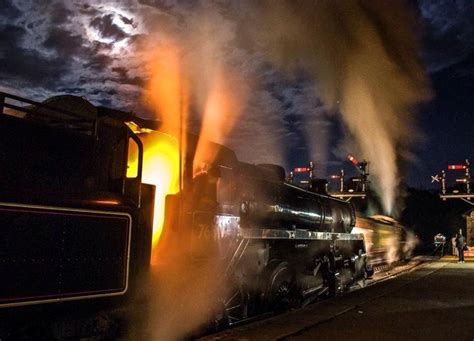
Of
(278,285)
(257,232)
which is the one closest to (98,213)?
(257,232)

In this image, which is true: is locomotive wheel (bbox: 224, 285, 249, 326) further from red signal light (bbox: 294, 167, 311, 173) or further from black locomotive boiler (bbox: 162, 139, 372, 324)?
red signal light (bbox: 294, 167, 311, 173)

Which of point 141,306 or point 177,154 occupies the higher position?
point 177,154

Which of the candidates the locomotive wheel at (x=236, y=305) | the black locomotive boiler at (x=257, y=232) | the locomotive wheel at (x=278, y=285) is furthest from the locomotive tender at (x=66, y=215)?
the locomotive wheel at (x=278, y=285)

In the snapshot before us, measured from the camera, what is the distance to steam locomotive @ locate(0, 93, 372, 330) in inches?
127

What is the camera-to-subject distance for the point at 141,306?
4.41 meters

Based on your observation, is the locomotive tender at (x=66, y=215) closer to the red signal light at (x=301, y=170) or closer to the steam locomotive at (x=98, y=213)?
the steam locomotive at (x=98, y=213)

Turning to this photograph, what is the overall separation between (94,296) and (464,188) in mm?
27635

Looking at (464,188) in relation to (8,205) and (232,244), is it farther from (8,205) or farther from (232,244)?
(8,205)

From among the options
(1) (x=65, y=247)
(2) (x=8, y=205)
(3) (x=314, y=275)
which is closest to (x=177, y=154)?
(1) (x=65, y=247)

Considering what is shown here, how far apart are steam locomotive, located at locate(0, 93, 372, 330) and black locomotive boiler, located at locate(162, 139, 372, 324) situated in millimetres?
24

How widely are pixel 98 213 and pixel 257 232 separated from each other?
365 centimetres

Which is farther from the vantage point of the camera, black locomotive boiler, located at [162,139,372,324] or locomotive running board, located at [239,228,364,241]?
locomotive running board, located at [239,228,364,241]

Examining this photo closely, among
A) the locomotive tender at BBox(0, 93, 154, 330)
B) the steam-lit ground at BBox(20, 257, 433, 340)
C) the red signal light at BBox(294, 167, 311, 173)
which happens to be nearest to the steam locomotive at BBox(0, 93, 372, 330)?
the locomotive tender at BBox(0, 93, 154, 330)

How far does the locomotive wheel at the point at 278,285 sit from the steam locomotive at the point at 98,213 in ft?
0.80
